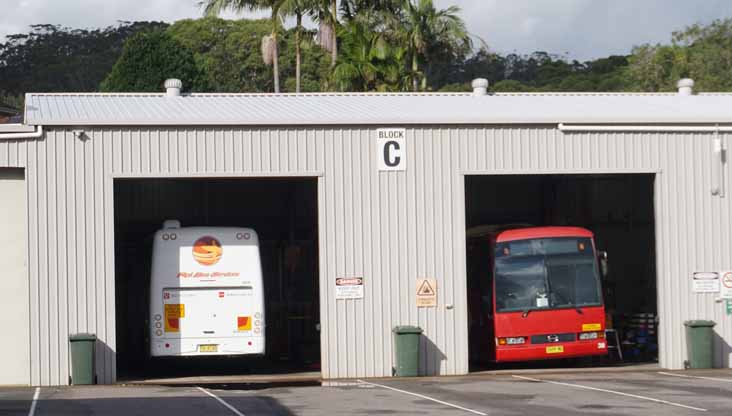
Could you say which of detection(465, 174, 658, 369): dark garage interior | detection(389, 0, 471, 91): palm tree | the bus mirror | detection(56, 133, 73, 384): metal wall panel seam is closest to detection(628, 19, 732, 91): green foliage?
detection(389, 0, 471, 91): palm tree

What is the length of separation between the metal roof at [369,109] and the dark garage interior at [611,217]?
7.87 ft

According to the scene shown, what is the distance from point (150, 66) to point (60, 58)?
3910cm

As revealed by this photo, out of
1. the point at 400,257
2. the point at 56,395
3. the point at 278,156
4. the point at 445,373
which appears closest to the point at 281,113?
the point at 278,156

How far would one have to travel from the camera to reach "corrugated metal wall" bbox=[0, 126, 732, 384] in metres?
22.6

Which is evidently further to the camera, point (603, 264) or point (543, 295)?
point (603, 264)

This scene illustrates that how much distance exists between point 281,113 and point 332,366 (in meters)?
4.94

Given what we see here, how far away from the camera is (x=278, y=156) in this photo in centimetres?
2345

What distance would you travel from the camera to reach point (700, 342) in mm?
24156

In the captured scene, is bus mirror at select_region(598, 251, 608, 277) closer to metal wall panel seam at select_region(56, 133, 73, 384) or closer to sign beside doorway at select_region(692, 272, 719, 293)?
sign beside doorway at select_region(692, 272, 719, 293)

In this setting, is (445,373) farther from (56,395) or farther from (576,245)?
(56,395)

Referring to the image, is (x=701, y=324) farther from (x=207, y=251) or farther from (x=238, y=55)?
(x=238, y=55)

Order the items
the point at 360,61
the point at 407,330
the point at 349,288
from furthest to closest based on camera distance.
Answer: the point at 360,61
the point at 349,288
the point at 407,330

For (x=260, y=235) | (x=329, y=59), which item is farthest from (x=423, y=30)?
(x=329, y=59)

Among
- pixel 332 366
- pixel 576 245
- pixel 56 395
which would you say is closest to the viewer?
pixel 56 395
